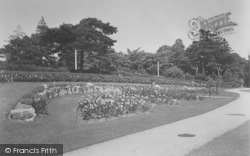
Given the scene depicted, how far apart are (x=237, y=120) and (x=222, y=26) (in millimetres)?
12401

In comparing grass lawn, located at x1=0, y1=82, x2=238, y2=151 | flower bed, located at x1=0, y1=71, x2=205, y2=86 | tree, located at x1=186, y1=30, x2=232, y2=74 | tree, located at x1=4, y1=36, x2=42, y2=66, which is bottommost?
grass lawn, located at x1=0, y1=82, x2=238, y2=151

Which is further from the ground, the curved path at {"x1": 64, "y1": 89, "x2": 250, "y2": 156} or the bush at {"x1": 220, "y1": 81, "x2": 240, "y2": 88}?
the bush at {"x1": 220, "y1": 81, "x2": 240, "y2": 88}

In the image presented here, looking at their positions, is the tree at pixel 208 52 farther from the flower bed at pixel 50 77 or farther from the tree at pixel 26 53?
the flower bed at pixel 50 77

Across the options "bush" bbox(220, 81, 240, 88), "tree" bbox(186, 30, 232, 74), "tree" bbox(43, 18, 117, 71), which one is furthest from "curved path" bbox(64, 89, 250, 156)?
"tree" bbox(186, 30, 232, 74)

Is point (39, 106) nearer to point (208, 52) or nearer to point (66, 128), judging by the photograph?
point (66, 128)

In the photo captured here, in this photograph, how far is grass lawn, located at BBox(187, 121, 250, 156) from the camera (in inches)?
283

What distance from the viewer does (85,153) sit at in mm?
7207

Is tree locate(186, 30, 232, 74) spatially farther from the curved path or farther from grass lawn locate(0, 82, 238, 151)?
the curved path

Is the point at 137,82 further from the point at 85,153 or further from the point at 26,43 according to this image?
the point at 85,153

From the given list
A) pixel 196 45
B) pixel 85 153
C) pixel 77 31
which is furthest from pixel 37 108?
pixel 196 45

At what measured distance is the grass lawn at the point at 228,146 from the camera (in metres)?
7.20

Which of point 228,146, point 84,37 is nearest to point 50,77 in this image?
point 84,37

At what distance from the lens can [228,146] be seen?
7.95 m

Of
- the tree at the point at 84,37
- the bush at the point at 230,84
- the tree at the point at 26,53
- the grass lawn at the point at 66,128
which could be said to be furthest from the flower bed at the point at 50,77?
the bush at the point at 230,84
